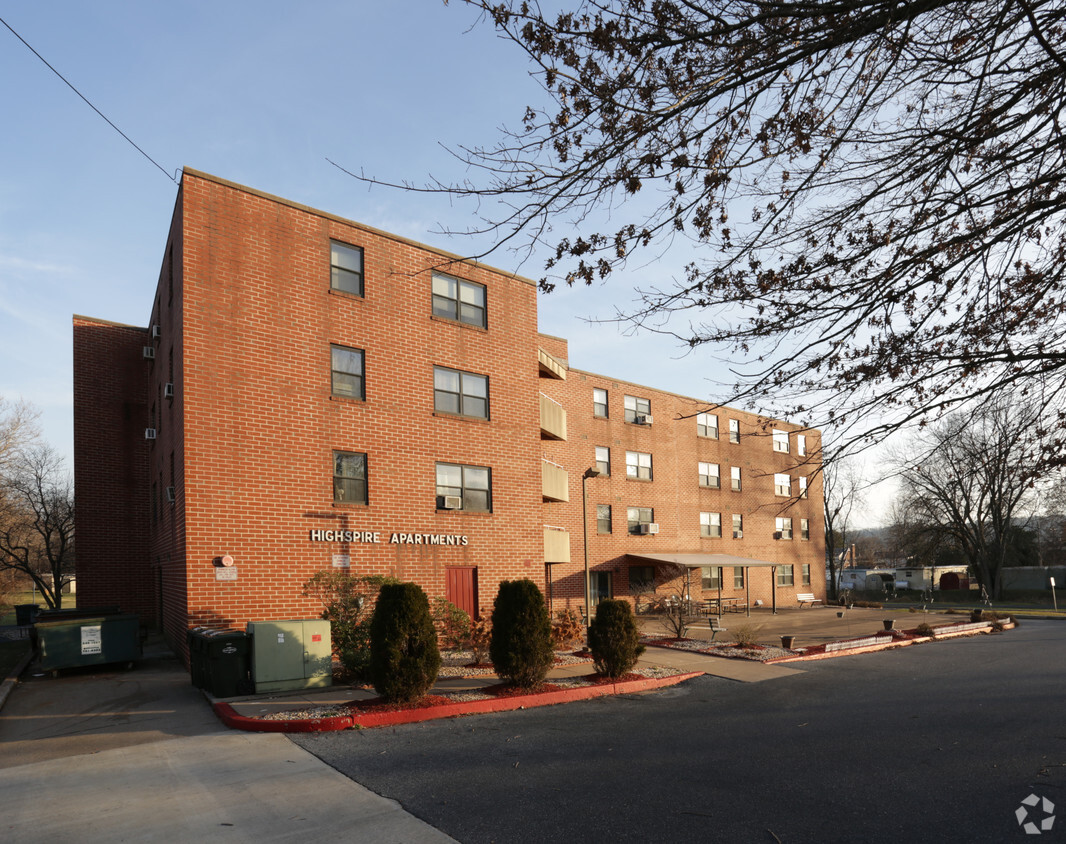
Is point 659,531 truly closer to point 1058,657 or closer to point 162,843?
point 1058,657

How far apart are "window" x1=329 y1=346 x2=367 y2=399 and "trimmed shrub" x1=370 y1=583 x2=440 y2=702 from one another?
7648mm

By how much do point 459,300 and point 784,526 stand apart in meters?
30.1

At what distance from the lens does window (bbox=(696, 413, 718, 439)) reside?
3884 centimetres

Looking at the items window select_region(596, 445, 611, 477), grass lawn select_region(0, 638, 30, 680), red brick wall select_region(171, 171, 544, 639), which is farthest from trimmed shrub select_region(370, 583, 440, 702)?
window select_region(596, 445, 611, 477)

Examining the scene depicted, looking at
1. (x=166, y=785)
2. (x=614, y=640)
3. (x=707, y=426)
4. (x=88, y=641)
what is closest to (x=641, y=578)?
(x=707, y=426)

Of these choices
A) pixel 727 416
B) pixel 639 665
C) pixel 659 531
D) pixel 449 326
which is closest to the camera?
pixel 639 665

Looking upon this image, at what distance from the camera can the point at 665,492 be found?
36.1 meters

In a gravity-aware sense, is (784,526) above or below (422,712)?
above

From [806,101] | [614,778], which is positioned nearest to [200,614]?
[614,778]

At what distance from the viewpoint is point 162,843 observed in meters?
5.99

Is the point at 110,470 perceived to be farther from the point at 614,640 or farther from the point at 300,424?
the point at 614,640

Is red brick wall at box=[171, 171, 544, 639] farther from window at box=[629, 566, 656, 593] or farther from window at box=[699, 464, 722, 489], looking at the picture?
window at box=[699, 464, 722, 489]

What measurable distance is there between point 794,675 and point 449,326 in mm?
12079

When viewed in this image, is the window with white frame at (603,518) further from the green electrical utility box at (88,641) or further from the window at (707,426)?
the green electrical utility box at (88,641)
